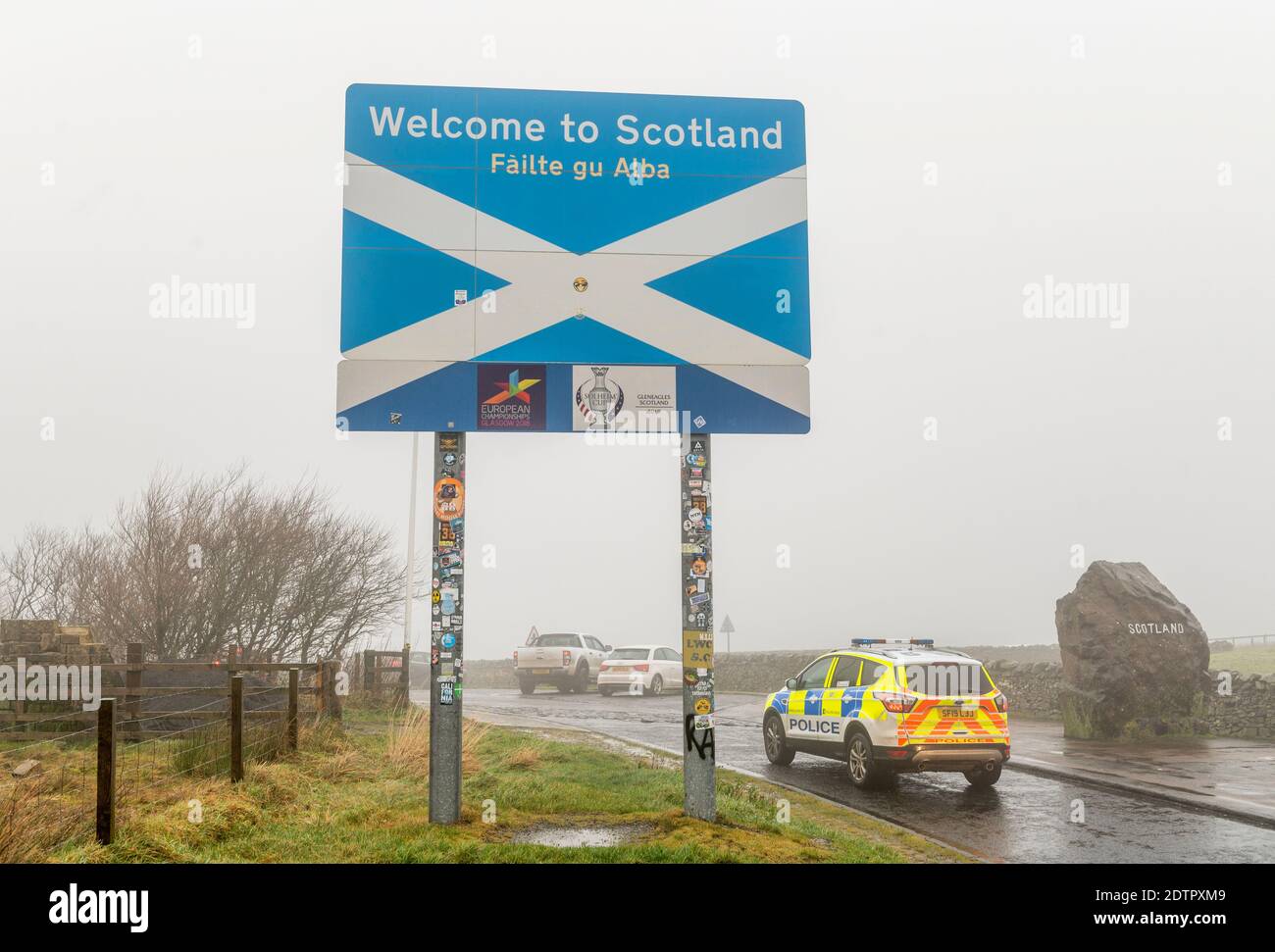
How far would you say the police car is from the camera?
11352mm

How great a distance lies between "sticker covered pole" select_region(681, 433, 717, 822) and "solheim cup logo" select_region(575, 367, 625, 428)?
0.66m

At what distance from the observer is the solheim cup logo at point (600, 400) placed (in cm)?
929

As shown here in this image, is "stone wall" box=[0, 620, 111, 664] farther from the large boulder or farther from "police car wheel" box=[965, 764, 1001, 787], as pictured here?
the large boulder

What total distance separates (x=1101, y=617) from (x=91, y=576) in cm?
2327

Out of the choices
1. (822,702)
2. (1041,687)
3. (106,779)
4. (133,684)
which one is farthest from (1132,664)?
(106,779)

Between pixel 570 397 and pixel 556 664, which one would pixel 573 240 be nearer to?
pixel 570 397

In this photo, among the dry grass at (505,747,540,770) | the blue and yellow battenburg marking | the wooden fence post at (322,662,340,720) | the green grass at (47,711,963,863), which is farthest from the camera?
the wooden fence post at (322,662,340,720)

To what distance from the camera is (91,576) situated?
1053 inches

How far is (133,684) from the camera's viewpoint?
15172mm

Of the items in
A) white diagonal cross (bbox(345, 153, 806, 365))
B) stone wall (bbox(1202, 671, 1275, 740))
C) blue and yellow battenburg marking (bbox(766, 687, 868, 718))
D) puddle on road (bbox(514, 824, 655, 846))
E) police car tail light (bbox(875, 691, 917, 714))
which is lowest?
stone wall (bbox(1202, 671, 1275, 740))

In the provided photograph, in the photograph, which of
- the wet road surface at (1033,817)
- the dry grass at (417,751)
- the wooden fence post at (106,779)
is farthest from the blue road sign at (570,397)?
the dry grass at (417,751)

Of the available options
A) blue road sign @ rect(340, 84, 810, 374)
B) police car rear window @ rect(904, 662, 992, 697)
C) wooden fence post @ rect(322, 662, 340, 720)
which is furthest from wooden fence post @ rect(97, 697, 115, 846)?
wooden fence post @ rect(322, 662, 340, 720)
